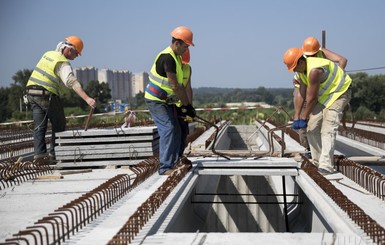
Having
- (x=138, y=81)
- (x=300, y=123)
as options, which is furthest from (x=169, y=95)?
(x=138, y=81)

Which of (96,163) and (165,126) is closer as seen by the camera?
(165,126)

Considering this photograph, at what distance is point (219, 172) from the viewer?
7168mm

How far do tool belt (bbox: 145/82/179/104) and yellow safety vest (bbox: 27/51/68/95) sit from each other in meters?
2.09

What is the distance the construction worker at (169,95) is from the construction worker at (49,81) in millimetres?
1839

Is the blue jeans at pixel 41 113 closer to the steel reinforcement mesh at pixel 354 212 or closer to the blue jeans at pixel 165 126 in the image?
the blue jeans at pixel 165 126

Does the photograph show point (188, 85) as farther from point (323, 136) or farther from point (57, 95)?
point (57, 95)

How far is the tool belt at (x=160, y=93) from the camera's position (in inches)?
256

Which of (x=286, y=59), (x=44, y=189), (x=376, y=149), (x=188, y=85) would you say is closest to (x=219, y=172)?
(x=188, y=85)

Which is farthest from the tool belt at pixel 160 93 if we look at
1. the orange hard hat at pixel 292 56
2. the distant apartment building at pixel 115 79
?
the distant apartment building at pixel 115 79

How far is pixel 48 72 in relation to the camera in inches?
314

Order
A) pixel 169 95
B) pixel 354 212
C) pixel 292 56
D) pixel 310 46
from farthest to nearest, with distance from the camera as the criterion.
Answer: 1. pixel 310 46
2. pixel 169 95
3. pixel 292 56
4. pixel 354 212

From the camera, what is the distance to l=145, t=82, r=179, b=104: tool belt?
6.50 meters

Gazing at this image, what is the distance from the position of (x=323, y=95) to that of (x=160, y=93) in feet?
6.86

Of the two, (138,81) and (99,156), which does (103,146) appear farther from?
(138,81)
